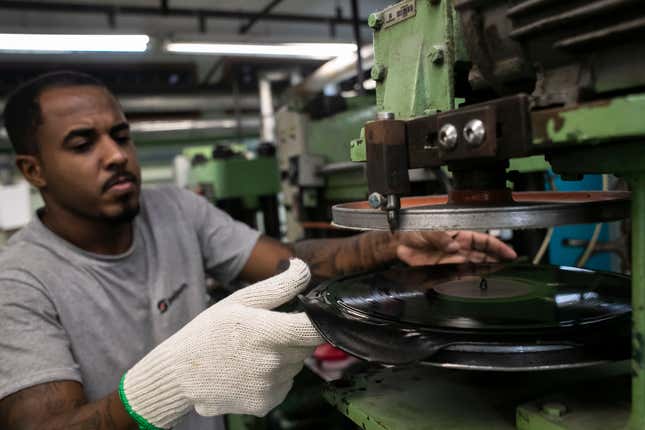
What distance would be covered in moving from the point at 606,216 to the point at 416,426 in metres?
0.35

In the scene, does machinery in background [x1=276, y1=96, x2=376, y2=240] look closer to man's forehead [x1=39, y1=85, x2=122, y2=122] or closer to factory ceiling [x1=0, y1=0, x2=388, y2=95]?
man's forehead [x1=39, y1=85, x2=122, y2=122]

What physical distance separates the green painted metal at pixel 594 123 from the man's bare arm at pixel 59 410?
2.63 ft

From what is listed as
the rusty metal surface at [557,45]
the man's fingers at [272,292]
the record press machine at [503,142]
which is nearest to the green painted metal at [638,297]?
the record press machine at [503,142]

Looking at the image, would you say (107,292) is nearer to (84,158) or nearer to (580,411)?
(84,158)

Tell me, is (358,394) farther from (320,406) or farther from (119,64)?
(119,64)

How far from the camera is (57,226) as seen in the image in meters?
1.32

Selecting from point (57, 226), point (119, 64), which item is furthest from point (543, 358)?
point (119, 64)

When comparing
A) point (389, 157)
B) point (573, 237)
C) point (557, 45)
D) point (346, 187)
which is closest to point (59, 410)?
point (389, 157)

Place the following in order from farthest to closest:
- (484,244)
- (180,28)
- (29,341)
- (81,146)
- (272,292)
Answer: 1. (180,28)
2. (81,146)
3. (484,244)
4. (29,341)
5. (272,292)

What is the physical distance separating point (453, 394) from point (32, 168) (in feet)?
4.02

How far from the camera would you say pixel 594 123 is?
451 millimetres

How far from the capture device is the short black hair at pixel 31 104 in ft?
4.24

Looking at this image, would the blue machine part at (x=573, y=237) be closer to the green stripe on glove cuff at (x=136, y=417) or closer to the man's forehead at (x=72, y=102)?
the green stripe on glove cuff at (x=136, y=417)

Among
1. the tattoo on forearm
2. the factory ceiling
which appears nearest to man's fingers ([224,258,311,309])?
the tattoo on forearm
